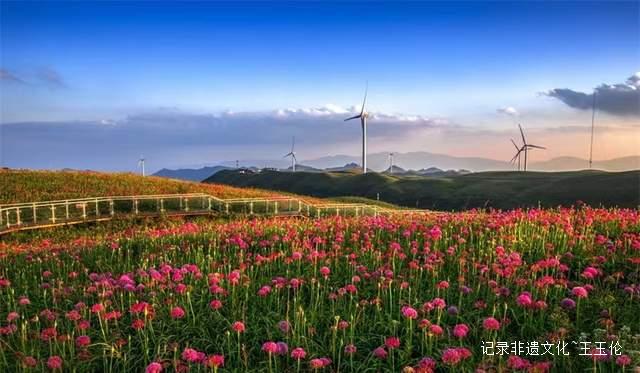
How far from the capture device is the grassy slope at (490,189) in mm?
73125

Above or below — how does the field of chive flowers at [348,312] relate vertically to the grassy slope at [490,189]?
above

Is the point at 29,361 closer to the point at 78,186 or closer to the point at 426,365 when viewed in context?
the point at 426,365

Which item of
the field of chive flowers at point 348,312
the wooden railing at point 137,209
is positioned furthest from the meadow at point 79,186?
the field of chive flowers at point 348,312

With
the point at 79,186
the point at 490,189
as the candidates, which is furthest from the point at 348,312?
the point at 490,189

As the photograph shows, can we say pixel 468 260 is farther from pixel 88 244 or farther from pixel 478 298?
pixel 88 244

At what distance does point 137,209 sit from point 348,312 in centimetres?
2891

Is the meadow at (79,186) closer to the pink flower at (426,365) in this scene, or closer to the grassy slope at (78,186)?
the grassy slope at (78,186)

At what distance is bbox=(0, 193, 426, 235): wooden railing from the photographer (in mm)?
29188

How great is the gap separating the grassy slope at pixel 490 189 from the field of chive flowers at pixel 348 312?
3770 centimetres

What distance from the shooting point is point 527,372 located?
17.5ft

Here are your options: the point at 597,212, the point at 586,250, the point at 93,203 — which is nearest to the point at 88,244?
the point at 586,250

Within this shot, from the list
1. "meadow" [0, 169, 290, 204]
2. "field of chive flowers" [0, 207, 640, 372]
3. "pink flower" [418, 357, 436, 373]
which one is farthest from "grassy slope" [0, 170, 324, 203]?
"pink flower" [418, 357, 436, 373]

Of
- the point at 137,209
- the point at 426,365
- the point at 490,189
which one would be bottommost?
the point at 490,189

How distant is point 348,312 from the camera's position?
24.7 ft
